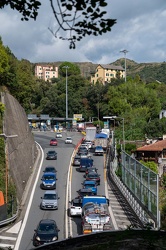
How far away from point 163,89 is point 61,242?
4171 inches

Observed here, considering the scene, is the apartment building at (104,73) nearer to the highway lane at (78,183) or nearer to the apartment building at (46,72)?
the apartment building at (46,72)

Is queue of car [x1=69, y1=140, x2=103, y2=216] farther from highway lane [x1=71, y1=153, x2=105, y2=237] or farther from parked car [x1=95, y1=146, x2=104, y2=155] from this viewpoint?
parked car [x1=95, y1=146, x2=104, y2=155]

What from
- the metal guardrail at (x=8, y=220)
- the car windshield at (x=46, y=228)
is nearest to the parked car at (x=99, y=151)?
the metal guardrail at (x=8, y=220)

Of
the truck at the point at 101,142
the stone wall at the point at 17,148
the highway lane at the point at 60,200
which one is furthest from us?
the truck at the point at 101,142

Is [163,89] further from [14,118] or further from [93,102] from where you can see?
[14,118]

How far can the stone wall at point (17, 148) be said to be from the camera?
39844mm

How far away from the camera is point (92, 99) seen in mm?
103750

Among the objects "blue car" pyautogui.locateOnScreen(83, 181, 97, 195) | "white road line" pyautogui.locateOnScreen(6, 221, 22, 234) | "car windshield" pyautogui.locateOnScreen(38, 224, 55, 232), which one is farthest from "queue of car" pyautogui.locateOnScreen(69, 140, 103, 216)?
"car windshield" pyautogui.locateOnScreen(38, 224, 55, 232)

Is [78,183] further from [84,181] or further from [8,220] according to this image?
[8,220]

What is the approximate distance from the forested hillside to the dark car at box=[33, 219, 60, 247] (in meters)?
33.3

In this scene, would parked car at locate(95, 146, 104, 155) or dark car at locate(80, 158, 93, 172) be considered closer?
dark car at locate(80, 158, 93, 172)

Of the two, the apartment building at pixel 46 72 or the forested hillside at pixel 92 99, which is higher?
the apartment building at pixel 46 72

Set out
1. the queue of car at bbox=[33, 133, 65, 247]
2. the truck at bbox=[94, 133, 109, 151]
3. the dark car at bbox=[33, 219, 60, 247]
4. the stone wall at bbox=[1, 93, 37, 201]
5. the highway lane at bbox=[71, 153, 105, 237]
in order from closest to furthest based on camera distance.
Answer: the dark car at bbox=[33, 219, 60, 247], the queue of car at bbox=[33, 133, 65, 247], the highway lane at bbox=[71, 153, 105, 237], the stone wall at bbox=[1, 93, 37, 201], the truck at bbox=[94, 133, 109, 151]

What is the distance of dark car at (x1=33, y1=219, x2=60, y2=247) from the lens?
23.8 m
